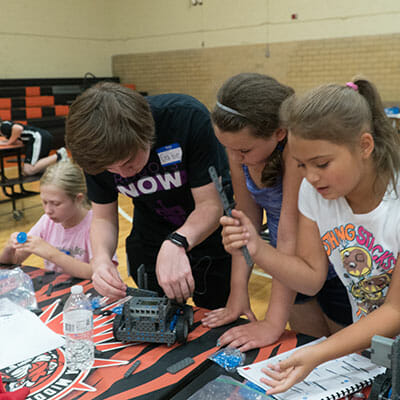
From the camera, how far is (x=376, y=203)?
1.10m

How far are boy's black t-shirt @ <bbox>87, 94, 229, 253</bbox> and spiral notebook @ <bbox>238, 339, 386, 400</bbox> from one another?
63 cm

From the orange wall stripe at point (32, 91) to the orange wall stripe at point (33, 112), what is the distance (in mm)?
355

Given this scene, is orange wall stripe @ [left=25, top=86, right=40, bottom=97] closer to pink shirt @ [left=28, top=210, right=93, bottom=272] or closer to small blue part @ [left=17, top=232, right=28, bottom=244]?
pink shirt @ [left=28, top=210, right=93, bottom=272]

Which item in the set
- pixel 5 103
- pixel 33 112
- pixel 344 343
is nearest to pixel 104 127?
pixel 344 343

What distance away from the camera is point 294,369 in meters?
0.97

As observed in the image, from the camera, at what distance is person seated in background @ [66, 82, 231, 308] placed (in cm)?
120

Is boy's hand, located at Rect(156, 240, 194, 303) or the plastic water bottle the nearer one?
the plastic water bottle

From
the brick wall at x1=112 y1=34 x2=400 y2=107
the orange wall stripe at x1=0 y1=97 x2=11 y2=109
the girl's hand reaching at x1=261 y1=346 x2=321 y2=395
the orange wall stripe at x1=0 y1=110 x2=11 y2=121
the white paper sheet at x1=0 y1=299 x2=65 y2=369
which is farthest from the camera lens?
the orange wall stripe at x1=0 y1=97 x2=11 y2=109

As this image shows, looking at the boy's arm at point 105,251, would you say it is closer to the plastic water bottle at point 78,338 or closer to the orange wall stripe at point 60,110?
the plastic water bottle at point 78,338

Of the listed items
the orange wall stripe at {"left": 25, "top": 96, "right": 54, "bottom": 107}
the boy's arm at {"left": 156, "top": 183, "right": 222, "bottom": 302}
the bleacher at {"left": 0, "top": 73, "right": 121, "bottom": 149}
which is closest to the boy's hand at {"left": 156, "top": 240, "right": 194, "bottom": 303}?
the boy's arm at {"left": 156, "top": 183, "right": 222, "bottom": 302}

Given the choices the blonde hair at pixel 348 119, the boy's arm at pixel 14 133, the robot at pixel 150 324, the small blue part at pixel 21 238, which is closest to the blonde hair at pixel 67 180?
the small blue part at pixel 21 238

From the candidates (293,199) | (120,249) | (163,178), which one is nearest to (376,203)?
(293,199)

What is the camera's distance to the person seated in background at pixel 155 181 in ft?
3.95

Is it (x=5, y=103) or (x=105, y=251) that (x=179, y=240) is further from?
(x=5, y=103)
